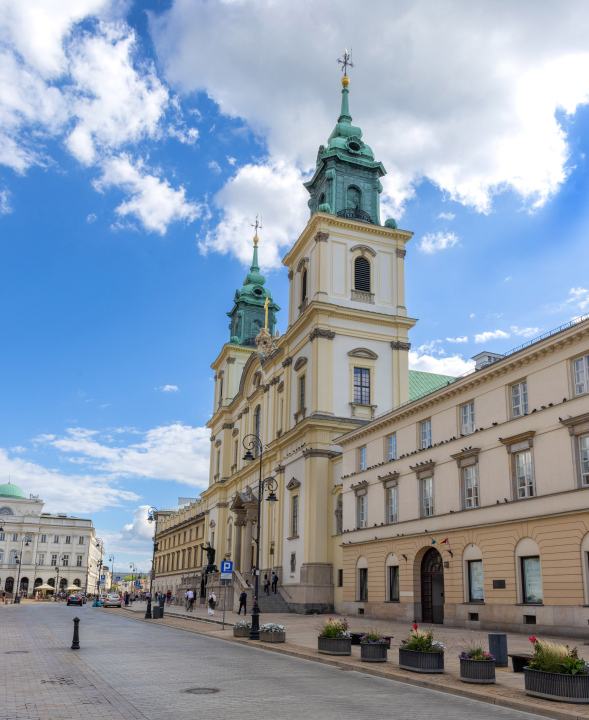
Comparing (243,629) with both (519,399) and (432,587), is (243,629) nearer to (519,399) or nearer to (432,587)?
(432,587)

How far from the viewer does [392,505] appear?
35.1 meters

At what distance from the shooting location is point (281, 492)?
49875mm

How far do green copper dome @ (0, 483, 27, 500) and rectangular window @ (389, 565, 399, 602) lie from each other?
471ft

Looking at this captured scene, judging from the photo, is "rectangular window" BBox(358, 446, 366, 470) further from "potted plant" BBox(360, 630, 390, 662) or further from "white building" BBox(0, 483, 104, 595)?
"white building" BBox(0, 483, 104, 595)

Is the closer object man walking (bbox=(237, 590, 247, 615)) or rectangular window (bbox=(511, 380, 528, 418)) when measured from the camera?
rectangular window (bbox=(511, 380, 528, 418))

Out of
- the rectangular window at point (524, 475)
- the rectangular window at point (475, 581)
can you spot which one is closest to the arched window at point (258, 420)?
the rectangular window at point (475, 581)

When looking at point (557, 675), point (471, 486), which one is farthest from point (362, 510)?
point (557, 675)

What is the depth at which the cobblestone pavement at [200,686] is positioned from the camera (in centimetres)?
1070

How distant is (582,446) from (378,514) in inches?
587

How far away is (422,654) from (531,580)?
429 inches

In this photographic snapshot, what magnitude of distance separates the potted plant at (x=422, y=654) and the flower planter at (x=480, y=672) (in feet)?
4.23

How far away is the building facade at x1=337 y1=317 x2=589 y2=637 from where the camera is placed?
2309 cm

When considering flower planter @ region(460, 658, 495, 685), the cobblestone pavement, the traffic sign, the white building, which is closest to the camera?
the cobblestone pavement

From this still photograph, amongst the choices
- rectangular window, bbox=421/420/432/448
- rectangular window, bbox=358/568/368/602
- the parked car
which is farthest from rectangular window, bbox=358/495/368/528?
the parked car
